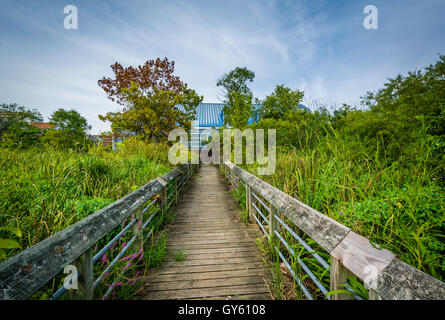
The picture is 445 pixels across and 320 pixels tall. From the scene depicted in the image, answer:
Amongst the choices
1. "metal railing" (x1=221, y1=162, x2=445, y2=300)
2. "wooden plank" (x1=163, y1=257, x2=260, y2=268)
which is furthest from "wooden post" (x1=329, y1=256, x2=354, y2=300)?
"wooden plank" (x1=163, y1=257, x2=260, y2=268)

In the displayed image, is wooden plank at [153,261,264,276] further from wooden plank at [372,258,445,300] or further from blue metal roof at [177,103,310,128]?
blue metal roof at [177,103,310,128]

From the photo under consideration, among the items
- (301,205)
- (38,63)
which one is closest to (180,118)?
(38,63)

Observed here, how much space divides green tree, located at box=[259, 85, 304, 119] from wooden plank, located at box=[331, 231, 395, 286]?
44.0ft

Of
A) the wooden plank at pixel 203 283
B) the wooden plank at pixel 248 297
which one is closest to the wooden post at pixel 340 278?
the wooden plank at pixel 248 297

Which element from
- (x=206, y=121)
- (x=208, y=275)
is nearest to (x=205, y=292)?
(x=208, y=275)

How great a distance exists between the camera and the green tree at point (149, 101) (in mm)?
7312

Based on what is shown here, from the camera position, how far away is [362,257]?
96 centimetres

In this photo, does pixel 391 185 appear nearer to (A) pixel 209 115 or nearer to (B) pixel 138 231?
(B) pixel 138 231

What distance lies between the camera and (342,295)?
1.13 m

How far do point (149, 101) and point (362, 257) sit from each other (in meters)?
8.07

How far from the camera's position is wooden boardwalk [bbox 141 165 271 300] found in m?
1.81

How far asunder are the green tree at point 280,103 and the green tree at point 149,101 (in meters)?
7.09
